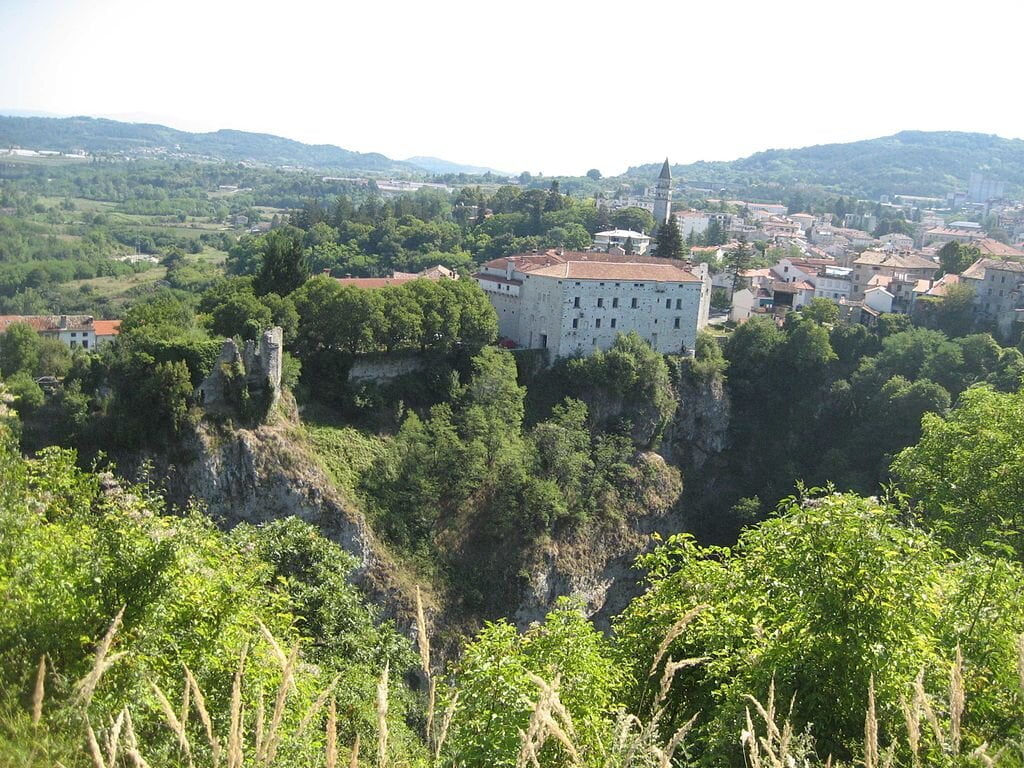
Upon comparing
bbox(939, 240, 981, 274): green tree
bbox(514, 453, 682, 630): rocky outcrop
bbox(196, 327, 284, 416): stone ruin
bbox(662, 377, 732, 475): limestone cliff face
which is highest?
bbox(939, 240, 981, 274): green tree

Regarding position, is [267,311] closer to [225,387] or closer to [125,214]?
[225,387]

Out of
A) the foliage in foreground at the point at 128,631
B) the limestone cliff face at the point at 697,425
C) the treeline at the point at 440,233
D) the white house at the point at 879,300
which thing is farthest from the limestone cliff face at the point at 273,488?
the white house at the point at 879,300

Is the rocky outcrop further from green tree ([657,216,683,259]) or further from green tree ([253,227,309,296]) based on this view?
green tree ([657,216,683,259])

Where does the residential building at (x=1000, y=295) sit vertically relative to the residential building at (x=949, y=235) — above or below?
below

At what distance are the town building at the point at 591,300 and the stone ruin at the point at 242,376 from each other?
15.9 m

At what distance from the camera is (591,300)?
4384 cm

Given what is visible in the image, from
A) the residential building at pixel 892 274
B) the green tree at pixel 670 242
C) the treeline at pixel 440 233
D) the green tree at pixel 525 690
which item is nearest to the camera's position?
the green tree at pixel 525 690

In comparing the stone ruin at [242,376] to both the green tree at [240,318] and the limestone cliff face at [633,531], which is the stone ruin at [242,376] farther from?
the limestone cliff face at [633,531]

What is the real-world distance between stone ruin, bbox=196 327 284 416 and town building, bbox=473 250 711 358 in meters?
15.9

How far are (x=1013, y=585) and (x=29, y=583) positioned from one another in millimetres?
11468

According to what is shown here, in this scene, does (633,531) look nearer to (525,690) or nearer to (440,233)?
(525,690)

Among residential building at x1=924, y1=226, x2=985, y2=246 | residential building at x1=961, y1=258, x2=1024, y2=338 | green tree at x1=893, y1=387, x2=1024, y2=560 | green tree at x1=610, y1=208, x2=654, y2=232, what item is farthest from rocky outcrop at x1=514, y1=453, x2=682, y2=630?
residential building at x1=924, y1=226, x2=985, y2=246

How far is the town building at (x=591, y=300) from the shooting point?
143 ft

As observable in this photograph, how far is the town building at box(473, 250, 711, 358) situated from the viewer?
43.5 m
